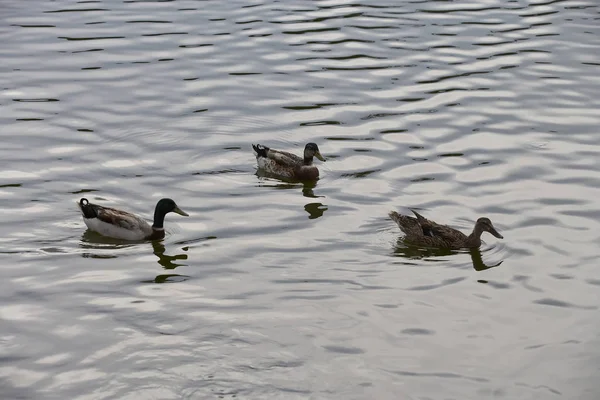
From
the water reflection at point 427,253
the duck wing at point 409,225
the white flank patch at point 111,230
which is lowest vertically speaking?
the water reflection at point 427,253

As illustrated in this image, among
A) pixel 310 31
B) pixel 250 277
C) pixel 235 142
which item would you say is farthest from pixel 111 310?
pixel 310 31

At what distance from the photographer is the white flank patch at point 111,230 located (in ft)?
49.3

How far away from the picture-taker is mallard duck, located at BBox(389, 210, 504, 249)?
14969 mm

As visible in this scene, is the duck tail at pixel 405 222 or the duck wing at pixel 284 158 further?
the duck wing at pixel 284 158

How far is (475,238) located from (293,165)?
13.8ft

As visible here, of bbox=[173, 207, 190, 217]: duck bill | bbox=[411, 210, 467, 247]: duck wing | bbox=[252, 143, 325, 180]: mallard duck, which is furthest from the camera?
bbox=[252, 143, 325, 180]: mallard duck

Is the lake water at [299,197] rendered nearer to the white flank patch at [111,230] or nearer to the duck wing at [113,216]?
the white flank patch at [111,230]

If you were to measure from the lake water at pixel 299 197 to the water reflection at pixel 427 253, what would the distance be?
38 millimetres

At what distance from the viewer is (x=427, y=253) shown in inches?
593

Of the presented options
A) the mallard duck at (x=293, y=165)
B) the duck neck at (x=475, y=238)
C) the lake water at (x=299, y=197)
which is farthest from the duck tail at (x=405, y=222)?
the mallard duck at (x=293, y=165)

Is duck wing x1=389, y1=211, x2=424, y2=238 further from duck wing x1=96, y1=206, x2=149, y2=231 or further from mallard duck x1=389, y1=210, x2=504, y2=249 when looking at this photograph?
duck wing x1=96, y1=206, x2=149, y2=231

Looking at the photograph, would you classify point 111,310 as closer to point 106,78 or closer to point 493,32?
point 106,78

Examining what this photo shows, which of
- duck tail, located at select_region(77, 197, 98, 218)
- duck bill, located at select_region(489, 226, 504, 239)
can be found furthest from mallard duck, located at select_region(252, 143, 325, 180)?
duck bill, located at select_region(489, 226, 504, 239)

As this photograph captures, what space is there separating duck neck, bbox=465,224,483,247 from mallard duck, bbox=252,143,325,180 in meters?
3.91
